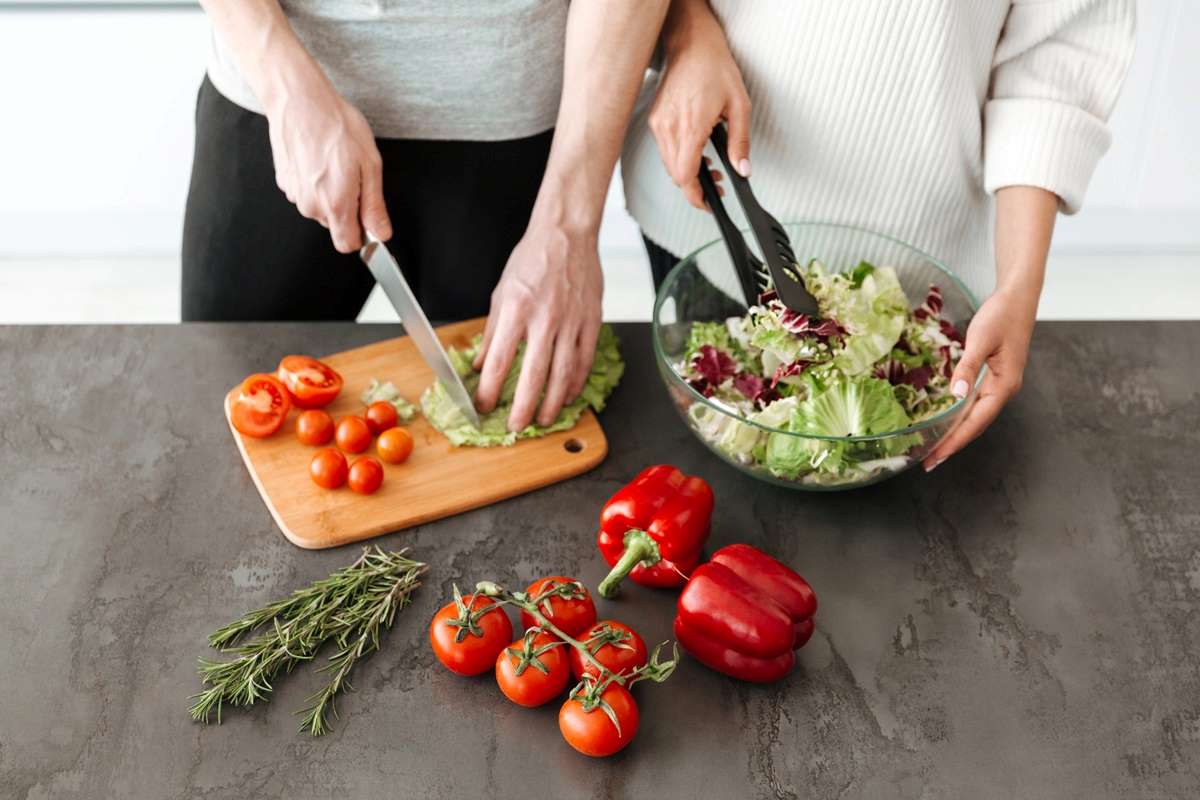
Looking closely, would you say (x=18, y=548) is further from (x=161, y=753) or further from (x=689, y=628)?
(x=689, y=628)

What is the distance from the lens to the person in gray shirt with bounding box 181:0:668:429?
4.56ft

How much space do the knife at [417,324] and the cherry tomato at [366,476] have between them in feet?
0.47

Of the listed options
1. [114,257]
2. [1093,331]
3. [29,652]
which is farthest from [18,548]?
[114,257]

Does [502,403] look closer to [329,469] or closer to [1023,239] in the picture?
[329,469]

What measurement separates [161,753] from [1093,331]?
49.1 inches

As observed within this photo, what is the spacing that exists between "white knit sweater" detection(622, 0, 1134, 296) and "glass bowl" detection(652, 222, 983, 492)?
5 cm

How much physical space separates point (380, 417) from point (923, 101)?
753 millimetres

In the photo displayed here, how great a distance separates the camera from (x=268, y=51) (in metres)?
1.38

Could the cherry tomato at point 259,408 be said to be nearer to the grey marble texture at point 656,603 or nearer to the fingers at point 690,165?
the grey marble texture at point 656,603

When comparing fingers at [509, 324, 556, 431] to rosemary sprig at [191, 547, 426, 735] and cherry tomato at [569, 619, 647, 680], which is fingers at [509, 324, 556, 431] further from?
cherry tomato at [569, 619, 647, 680]

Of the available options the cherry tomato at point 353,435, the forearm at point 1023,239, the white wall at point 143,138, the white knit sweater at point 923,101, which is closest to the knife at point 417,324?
the cherry tomato at point 353,435

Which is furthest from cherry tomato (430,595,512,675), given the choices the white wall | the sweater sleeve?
the white wall

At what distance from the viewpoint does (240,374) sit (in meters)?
1.47

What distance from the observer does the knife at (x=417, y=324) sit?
1.37 meters
